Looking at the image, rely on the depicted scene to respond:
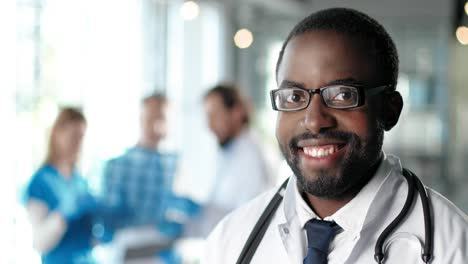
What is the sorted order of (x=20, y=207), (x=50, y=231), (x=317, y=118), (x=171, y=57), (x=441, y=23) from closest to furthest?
(x=317, y=118) → (x=50, y=231) → (x=20, y=207) → (x=171, y=57) → (x=441, y=23)

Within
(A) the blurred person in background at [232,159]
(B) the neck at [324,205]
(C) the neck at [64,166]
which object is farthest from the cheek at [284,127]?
(A) the blurred person in background at [232,159]

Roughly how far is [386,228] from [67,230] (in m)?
2.17

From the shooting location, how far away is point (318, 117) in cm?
105

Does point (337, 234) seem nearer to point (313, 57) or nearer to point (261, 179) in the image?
point (313, 57)

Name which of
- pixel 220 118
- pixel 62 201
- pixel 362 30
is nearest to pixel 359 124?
pixel 362 30

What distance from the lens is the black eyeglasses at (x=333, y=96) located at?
104 centimetres

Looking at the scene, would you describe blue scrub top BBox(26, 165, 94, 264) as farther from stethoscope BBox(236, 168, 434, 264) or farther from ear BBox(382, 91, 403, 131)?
ear BBox(382, 91, 403, 131)

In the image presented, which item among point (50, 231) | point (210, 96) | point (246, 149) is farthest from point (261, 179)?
point (50, 231)

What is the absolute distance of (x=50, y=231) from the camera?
9.59ft

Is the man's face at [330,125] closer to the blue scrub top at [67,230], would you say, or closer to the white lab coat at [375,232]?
the white lab coat at [375,232]

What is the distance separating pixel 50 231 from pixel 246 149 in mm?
978

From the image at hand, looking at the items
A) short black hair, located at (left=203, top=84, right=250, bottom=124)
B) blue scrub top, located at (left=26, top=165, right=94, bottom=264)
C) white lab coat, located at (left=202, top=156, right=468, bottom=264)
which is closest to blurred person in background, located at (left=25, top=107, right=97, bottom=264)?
blue scrub top, located at (left=26, top=165, right=94, bottom=264)

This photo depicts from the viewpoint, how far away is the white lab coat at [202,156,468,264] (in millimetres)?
1025

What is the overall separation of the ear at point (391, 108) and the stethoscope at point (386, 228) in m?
0.09
